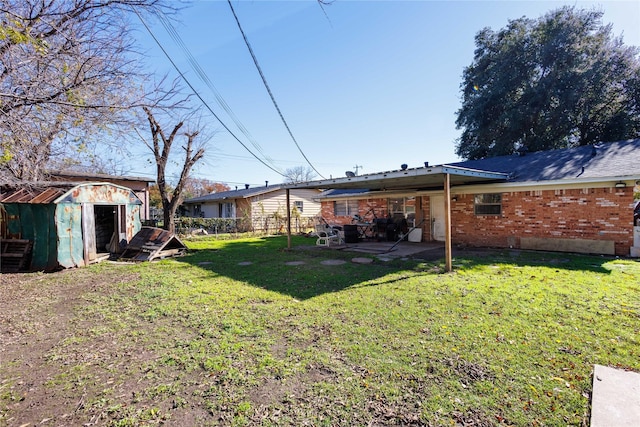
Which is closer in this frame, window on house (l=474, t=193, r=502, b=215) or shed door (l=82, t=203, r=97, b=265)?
shed door (l=82, t=203, r=97, b=265)

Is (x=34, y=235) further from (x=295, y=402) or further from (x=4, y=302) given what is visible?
(x=295, y=402)

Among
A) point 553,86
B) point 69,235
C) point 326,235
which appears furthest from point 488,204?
point 69,235

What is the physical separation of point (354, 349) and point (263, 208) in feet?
59.9

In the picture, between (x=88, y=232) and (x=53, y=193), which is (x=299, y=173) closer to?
(x=88, y=232)

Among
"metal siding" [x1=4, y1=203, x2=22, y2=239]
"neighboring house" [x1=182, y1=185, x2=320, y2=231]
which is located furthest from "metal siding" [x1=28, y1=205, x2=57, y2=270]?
"neighboring house" [x1=182, y1=185, x2=320, y2=231]

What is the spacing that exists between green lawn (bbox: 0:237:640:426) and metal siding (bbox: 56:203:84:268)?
3.20 metres

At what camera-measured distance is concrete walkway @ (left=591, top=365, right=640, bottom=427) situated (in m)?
2.15

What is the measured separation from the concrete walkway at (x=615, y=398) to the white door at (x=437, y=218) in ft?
30.5

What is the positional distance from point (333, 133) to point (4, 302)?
18.3m

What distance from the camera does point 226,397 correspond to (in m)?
2.51

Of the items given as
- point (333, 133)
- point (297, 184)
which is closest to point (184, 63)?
point (297, 184)

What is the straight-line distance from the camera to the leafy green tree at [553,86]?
1591 centimetres

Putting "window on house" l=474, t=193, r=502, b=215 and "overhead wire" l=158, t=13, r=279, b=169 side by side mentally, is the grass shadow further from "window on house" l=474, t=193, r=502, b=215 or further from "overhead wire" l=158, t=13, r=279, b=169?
"overhead wire" l=158, t=13, r=279, b=169

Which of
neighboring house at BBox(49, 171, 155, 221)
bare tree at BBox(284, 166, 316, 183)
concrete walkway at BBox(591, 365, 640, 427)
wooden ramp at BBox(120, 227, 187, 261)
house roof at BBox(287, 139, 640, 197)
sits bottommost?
concrete walkway at BBox(591, 365, 640, 427)
